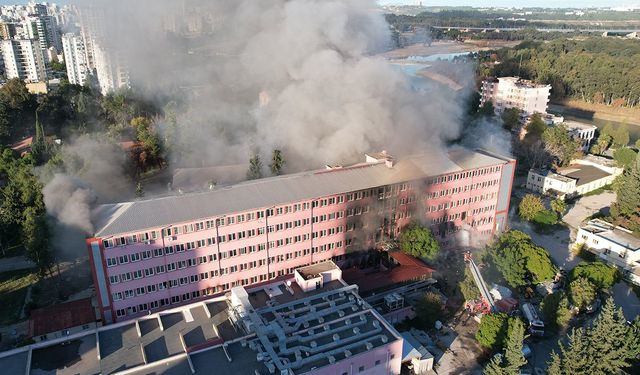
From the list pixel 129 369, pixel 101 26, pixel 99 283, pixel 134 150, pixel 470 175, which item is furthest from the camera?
pixel 101 26

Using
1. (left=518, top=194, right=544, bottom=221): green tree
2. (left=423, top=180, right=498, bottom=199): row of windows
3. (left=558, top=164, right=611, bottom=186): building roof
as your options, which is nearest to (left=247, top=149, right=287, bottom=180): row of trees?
(left=423, top=180, right=498, bottom=199): row of windows

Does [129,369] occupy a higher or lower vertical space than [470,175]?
lower

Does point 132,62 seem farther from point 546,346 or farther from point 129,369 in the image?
point 546,346

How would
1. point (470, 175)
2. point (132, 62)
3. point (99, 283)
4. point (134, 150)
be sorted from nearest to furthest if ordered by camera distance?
point (99, 283) < point (470, 175) < point (134, 150) < point (132, 62)

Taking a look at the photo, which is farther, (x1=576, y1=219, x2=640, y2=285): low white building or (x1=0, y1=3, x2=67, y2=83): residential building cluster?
(x1=0, y1=3, x2=67, y2=83): residential building cluster

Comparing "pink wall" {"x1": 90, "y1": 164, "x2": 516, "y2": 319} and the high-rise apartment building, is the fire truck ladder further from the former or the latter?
Result: the high-rise apartment building

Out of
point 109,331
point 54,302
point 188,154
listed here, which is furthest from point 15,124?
point 109,331

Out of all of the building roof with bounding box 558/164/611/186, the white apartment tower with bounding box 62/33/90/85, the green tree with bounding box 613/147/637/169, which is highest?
the white apartment tower with bounding box 62/33/90/85
